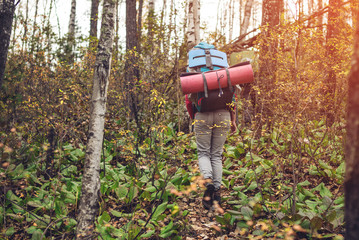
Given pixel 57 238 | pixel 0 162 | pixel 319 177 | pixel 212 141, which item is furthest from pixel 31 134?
pixel 319 177

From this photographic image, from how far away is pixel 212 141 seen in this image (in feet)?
12.8

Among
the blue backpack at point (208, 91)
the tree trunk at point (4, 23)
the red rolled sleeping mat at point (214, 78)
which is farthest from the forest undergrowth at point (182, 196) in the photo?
the tree trunk at point (4, 23)

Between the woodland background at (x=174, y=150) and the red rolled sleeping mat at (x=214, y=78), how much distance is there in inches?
17.2

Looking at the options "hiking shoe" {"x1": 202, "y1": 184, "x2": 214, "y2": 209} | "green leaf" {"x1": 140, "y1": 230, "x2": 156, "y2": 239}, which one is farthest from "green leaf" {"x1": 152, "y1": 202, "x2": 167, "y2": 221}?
"hiking shoe" {"x1": 202, "y1": 184, "x2": 214, "y2": 209}

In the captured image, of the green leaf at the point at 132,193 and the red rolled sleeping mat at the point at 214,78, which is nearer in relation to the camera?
the red rolled sleeping mat at the point at 214,78

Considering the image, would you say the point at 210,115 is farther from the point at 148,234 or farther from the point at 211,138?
the point at 148,234

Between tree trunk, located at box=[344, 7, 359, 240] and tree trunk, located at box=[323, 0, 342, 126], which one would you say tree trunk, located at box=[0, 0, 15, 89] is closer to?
tree trunk, located at box=[344, 7, 359, 240]

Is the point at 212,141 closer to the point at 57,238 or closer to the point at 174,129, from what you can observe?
the point at 57,238

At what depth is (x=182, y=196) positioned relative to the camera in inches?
175

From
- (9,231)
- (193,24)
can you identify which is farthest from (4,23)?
(193,24)

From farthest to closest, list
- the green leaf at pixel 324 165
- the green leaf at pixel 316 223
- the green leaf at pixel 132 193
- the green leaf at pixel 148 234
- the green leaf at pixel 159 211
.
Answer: the green leaf at pixel 324 165 → the green leaf at pixel 132 193 → the green leaf at pixel 159 211 → the green leaf at pixel 148 234 → the green leaf at pixel 316 223

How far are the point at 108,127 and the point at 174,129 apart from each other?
6.21 feet

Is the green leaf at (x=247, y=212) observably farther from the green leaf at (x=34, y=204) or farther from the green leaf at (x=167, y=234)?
the green leaf at (x=34, y=204)

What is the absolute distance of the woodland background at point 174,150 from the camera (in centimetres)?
355
